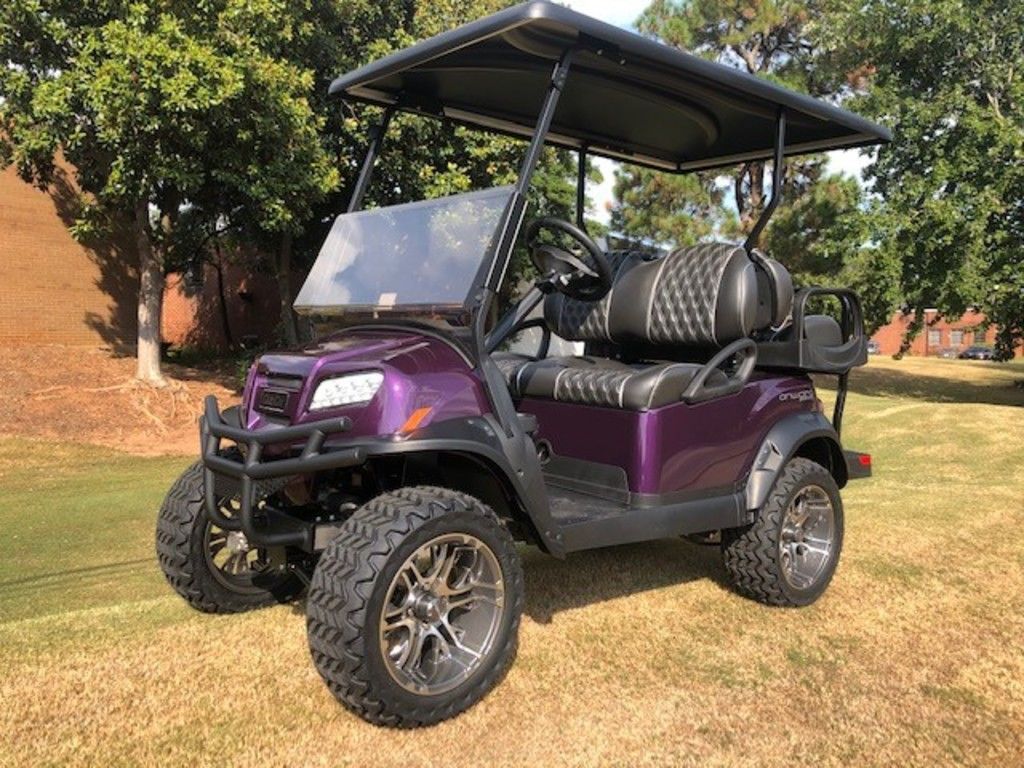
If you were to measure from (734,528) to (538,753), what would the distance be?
1.72 metres

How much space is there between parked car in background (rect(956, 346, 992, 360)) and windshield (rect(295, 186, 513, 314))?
51.1 meters

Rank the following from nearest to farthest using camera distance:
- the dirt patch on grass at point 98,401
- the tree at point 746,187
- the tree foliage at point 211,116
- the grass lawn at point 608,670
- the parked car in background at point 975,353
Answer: the grass lawn at point 608,670
the tree foliage at point 211,116
the dirt patch on grass at point 98,401
the tree at point 746,187
the parked car in background at point 975,353

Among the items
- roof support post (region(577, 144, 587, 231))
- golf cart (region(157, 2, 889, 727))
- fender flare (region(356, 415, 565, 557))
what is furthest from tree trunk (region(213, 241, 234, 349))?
fender flare (region(356, 415, 565, 557))

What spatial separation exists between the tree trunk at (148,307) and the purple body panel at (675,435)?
431 inches

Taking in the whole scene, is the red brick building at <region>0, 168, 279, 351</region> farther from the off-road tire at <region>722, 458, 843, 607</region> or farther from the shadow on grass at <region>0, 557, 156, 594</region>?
the off-road tire at <region>722, 458, 843, 607</region>

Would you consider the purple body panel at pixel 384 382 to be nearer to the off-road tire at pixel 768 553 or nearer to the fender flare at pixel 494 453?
the fender flare at pixel 494 453

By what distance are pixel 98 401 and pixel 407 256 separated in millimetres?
10653

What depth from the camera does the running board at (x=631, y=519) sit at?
3.30 m

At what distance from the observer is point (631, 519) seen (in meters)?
3.47

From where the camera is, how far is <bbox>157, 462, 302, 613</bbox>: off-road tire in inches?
132

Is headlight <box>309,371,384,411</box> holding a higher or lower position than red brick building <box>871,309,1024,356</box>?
higher

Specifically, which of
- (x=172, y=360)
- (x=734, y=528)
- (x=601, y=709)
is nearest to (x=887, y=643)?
(x=734, y=528)

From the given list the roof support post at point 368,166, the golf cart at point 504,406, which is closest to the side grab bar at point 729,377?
the golf cart at point 504,406

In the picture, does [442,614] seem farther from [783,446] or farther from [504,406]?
[783,446]
